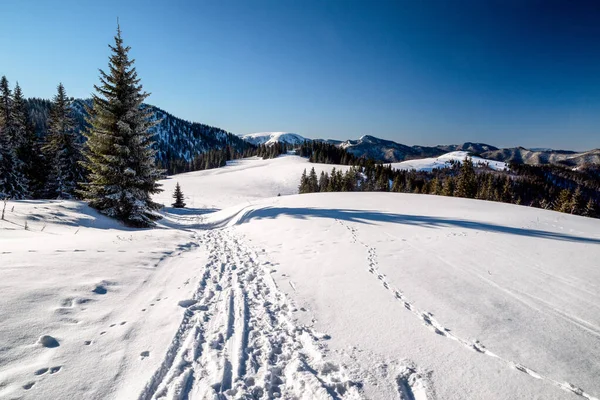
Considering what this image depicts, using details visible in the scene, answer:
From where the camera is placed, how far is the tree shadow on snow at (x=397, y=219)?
12.0 meters

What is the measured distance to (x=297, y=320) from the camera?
16.9ft

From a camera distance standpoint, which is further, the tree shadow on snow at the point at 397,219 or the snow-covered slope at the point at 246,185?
the snow-covered slope at the point at 246,185

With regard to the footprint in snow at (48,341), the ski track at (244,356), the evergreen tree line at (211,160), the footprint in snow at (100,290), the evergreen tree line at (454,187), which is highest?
the evergreen tree line at (211,160)

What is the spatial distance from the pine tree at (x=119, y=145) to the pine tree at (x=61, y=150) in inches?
527

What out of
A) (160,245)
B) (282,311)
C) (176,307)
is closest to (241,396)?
(282,311)

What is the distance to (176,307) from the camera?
211 inches

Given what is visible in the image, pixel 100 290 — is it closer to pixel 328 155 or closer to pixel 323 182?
pixel 323 182

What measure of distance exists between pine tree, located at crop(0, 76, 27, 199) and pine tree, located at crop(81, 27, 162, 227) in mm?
14453

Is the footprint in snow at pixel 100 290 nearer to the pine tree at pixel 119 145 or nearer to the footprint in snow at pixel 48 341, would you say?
the footprint in snow at pixel 48 341

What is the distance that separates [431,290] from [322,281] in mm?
2841

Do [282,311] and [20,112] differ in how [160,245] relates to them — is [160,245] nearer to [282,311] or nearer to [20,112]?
[282,311]

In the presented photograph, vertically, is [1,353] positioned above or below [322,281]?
above

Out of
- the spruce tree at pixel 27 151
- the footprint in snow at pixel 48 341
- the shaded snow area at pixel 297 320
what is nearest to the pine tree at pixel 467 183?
the shaded snow area at pixel 297 320

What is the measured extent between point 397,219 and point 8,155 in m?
34.7
